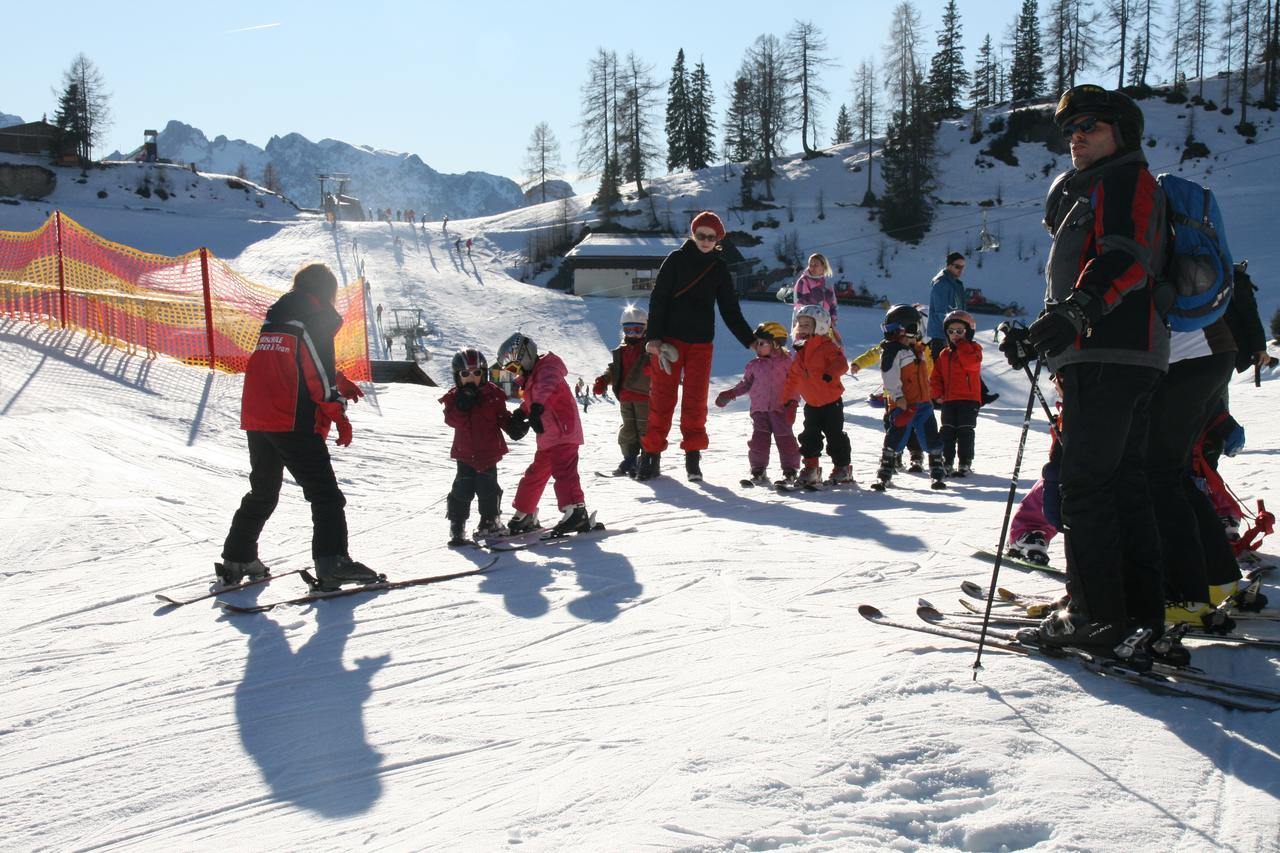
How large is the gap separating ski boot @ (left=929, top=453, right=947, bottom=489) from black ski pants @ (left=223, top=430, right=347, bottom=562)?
15.3 ft

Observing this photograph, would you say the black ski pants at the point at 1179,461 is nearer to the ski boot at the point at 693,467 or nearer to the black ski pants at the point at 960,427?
the black ski pants at the point at 960,427

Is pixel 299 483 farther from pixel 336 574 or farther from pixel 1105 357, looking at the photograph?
pixel 1105 357

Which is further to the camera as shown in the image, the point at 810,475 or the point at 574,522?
the point at 810,475

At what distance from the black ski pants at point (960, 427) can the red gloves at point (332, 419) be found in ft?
16.8

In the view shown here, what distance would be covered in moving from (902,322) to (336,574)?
195 inches

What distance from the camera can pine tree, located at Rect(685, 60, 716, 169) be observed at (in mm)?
68500

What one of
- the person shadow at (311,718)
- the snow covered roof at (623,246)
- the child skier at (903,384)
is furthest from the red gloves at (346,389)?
the snow covered roof at (623,246)

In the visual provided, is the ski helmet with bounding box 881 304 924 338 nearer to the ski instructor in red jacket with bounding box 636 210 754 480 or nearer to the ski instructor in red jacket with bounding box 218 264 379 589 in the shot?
the ski instructor in red jacket with bounding box 636 210 754 480

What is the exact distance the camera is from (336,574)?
4637 millimetres

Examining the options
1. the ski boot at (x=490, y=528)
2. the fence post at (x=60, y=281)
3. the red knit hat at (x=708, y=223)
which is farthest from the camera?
the fence post at (x=60, y=281)

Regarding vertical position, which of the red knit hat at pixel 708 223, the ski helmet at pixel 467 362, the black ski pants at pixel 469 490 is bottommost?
the black ski pants at pixel 469 490

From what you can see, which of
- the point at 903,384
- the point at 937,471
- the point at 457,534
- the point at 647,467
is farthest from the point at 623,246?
the point at 457,534

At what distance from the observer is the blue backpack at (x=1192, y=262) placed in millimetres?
2930

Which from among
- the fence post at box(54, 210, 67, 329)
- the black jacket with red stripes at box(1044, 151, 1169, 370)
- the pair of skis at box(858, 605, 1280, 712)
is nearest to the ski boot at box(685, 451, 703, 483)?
the pair of skis at box(858, 605, 1280, 712)
